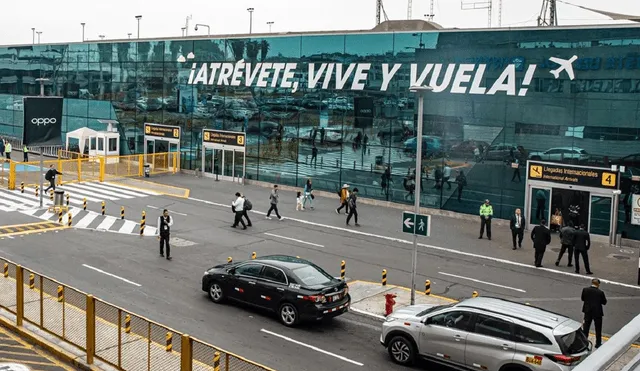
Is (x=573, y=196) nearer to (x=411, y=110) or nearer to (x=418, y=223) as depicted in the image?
(x=411, y=110)

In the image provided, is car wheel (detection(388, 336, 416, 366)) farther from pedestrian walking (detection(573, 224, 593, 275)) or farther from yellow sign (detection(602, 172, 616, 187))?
yellow sign (detection(602, 172, 616, 187))

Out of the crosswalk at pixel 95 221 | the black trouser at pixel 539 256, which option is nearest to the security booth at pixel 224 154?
the crosswalk at pixel 95 221

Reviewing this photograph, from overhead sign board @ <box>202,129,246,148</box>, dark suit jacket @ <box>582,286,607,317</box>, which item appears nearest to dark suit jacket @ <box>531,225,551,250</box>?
dark suit jacket @ <box>582,286,607,317</box>

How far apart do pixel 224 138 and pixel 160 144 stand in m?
7.61

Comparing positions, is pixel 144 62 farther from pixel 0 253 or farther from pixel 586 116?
pixel 586 116

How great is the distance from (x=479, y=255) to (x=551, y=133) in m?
8.26

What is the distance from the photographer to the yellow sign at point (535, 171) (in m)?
30.5

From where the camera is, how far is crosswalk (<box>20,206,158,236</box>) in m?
28.0

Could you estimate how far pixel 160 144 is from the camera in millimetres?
50344

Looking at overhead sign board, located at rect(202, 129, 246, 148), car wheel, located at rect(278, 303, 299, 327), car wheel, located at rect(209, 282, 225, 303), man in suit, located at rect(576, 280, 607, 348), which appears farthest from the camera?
overhead sign board, located at rect(202, 129, 246, 148)

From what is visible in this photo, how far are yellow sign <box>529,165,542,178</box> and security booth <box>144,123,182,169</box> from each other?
26279 mm

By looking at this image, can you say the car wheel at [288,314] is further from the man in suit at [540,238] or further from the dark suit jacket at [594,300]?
the man in suit at [540,238]

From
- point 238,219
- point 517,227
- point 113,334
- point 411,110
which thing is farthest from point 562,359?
point 411,110

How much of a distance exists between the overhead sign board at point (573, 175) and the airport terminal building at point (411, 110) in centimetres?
6
